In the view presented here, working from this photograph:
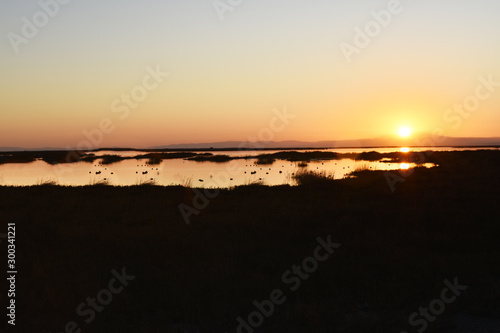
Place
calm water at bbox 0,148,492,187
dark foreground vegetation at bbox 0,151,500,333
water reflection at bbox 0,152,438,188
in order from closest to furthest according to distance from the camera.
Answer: dark foreground vegetation at bbox 0,151,500,333 < water reflection at bbox 0,152,438,188 < calm water at bbox 0,148,492,187

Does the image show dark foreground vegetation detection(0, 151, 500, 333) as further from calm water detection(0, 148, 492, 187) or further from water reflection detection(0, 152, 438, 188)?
calm water detection(0, 148, 492, 187)

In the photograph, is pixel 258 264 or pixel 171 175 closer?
pixel 258 264

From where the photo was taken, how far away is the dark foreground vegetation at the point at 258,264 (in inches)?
272

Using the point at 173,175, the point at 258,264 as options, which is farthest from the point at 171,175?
the point at 258,264

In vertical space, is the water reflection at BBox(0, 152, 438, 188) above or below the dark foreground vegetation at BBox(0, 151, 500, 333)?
above

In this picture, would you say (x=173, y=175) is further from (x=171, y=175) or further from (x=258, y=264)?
(x=258, y=264)

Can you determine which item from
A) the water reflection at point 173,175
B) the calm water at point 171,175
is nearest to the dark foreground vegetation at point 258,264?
the water reflection at point 173,175

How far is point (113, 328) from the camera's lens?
6.68 m

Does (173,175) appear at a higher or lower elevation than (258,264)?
higher

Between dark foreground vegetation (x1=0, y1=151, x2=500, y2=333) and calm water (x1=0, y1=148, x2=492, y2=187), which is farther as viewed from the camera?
calm water (x1=0, y1=148, x2=492, y2=187)

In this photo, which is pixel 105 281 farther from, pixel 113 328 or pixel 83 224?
pixel 83 224

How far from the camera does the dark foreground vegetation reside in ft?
22.6

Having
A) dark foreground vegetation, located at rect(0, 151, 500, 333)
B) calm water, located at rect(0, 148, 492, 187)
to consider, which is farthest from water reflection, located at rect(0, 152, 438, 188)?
dark foreground vegetation, located at rect(0, 151, 500, 333)

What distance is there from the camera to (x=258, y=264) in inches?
369
